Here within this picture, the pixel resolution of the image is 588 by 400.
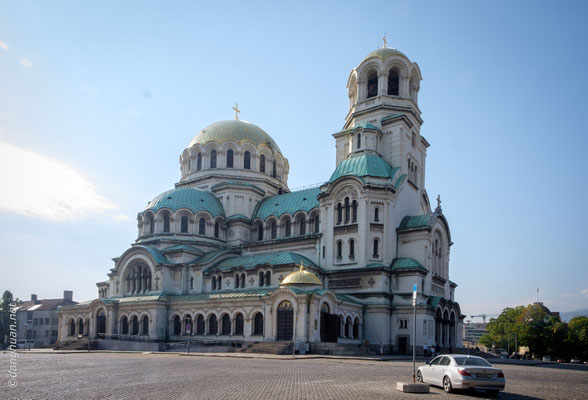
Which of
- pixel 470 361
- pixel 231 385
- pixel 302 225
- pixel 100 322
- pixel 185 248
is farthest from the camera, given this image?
pixel 185 248

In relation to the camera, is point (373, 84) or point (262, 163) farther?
point (262, 163)

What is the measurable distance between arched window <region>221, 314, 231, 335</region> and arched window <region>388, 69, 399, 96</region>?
1069 inches

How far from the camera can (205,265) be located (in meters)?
55.9

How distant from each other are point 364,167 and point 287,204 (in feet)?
37.7

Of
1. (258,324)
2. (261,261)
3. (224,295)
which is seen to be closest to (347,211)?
(261,261)

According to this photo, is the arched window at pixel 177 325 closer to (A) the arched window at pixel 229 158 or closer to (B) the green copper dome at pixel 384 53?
(A) the arched window at pixel 229 158

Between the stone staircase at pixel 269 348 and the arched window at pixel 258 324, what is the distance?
3.19 meters

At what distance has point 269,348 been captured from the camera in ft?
135

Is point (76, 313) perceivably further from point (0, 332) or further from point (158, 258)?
point (0, 332)

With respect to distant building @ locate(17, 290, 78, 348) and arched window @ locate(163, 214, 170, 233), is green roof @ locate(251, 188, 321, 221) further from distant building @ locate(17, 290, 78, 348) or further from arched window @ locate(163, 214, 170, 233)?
distant building @ locate(17, 290, 78, 348)

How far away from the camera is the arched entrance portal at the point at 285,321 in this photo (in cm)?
4356

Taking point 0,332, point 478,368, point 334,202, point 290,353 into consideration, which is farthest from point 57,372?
point 0,332

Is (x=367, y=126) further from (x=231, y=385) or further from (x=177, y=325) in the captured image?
(x=231, y=385)

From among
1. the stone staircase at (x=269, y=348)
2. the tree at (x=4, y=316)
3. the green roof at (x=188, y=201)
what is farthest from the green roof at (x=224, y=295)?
the tree at (x=4, y=316)
